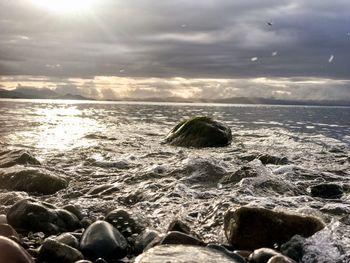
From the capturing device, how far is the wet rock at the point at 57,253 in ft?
19.8

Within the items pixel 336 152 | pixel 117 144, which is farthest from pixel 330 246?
pixel 117 144

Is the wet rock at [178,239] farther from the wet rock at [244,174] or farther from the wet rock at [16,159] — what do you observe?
the wet rock at [16,159]

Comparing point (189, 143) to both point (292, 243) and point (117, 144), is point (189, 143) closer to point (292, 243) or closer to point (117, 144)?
point (117, 144)

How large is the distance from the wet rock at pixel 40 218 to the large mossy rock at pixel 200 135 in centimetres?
1294

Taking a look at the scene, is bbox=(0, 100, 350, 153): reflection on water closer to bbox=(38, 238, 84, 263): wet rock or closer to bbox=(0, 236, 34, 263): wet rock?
bbox=(38, 238, 84, 263): wet rock

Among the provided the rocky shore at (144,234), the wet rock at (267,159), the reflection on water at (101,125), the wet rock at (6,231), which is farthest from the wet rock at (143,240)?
the reflection on water at (101,125)

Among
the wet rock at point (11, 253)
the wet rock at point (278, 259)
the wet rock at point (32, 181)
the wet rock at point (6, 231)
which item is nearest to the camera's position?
the wet rock at point (11, 253)

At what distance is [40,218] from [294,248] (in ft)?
14.2

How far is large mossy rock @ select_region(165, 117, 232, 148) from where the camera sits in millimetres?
20944

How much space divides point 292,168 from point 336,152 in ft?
23.4

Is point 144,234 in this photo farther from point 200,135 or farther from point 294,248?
point 200,135

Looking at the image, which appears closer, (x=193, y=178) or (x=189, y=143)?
(x=193, y=178)

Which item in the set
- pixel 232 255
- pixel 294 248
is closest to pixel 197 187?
pixel 294 248

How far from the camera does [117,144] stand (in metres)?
21.5
